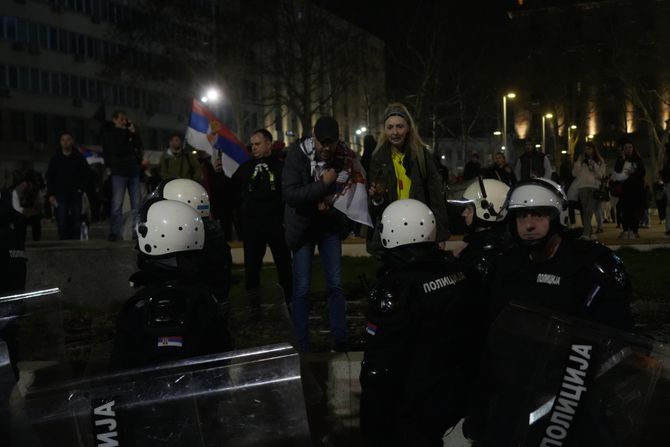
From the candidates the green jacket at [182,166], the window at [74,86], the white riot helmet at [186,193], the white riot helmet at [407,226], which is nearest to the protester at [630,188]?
the green jacket at [182,166]

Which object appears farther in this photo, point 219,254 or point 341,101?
point 341,101

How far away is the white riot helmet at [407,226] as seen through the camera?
439 centimetres

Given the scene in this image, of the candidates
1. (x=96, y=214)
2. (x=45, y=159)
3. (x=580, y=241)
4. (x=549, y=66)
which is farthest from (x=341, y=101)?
(x=580, y=241)

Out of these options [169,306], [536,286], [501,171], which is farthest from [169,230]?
[501,171]

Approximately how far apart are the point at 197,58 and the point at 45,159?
1495 centimetres

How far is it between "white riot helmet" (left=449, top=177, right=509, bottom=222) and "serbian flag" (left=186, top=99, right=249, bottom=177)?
6737 mm

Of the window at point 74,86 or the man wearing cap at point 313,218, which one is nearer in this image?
the man wearing cap at point 313,218

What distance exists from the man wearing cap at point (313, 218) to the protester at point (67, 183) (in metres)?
6.92

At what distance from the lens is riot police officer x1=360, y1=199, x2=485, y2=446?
3.90 meters

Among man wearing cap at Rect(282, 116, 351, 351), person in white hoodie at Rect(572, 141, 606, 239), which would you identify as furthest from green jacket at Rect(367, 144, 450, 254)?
person in white hoodie at Rect(572, 141, 606, 239)

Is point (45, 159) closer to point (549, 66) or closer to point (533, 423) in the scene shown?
point (549, 66)

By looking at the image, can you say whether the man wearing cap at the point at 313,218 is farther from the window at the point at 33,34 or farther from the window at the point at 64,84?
the window at the point at 64,84

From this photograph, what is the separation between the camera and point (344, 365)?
548 centimetres

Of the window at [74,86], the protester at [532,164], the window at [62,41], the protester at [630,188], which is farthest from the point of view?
the window at [74,86]
